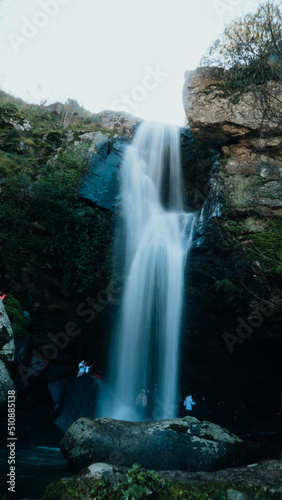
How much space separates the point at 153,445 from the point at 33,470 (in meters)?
2.34

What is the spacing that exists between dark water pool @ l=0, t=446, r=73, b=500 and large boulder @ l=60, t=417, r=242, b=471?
43cm

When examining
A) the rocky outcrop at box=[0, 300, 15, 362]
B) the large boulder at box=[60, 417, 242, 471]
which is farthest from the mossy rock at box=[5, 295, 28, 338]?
the large boulder at box=[60, 417, 242, 471]

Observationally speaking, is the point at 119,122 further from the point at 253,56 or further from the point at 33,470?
the point at 33,470

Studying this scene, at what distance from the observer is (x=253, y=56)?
1099 cm

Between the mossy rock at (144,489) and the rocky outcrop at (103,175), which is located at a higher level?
the rocky outcrop at (103,175)

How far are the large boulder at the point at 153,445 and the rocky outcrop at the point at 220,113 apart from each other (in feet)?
31.5

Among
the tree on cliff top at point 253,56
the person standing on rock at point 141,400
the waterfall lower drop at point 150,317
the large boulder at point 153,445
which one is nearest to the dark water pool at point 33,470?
the large boulder at point 153,445

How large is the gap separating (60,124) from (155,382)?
15.2 meters

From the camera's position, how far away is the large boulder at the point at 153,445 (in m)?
6.00

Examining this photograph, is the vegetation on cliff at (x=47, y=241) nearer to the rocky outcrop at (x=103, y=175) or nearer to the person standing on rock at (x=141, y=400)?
the rocky outcrop at (x=103, y=175)

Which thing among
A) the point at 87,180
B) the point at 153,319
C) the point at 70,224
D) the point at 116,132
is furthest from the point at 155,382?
the point at 116,132

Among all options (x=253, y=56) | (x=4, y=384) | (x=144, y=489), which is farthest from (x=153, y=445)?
(x=253, y=56)

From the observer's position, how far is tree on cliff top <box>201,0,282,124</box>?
980 centimetres

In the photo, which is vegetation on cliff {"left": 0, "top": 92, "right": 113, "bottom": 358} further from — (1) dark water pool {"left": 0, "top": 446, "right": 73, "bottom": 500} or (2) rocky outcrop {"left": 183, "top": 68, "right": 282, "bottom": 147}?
(2) rocky outcrop {"left": 183, "top": 68, "right": 282, "bottom": 147}
